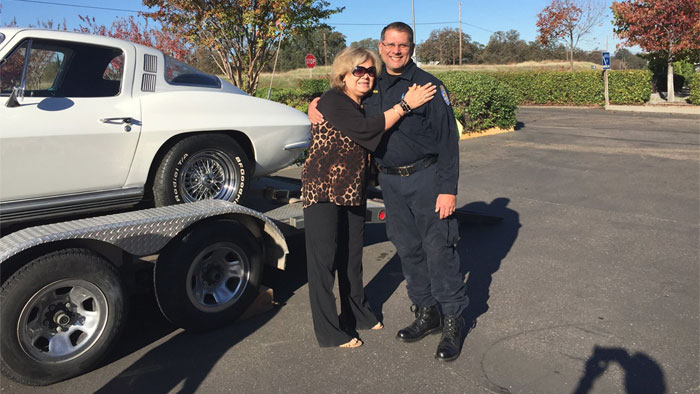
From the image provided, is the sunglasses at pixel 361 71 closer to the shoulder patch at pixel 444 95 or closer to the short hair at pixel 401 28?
the short hair at pixel 401 28

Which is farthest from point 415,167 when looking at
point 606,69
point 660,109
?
point 606,69

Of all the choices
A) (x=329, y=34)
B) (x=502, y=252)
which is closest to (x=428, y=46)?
(x=329, y=34)

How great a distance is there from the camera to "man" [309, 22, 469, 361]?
3.39 m

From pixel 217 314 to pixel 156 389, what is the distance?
75 centimetres

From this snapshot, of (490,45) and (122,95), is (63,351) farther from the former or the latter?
(490,45)

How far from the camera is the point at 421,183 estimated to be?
3.51 m

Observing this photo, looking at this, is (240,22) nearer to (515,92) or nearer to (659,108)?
(515,92)

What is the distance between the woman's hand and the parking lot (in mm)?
1584

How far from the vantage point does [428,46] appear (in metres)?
74.4

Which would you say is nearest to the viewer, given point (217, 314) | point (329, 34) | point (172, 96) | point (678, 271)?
point (217, 314)

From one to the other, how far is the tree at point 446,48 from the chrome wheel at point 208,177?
6777cm

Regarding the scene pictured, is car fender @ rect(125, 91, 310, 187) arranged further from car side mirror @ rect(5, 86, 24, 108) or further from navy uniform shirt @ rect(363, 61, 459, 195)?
navy uniform shirt @ rect(363, 61, 459, 195)

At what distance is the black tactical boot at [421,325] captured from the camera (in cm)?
369

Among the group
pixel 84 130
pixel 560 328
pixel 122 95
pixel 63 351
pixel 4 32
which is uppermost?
pixel 4 32
